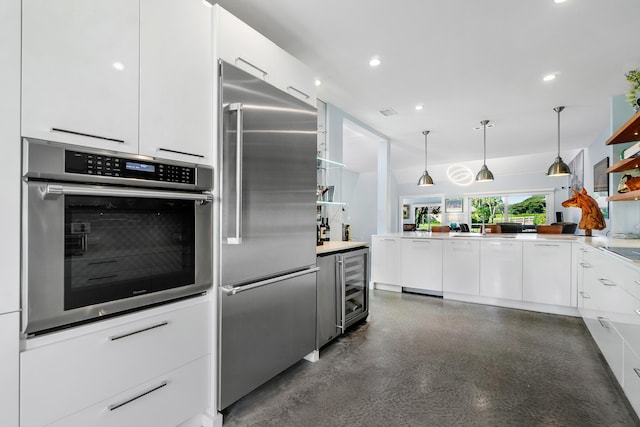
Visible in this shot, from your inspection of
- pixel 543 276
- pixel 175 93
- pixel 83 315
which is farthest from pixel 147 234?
pixel 543 276

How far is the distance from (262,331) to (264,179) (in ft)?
3.10

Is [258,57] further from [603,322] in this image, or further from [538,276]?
[538,276]

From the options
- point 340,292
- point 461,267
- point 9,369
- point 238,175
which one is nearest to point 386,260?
point 461,267

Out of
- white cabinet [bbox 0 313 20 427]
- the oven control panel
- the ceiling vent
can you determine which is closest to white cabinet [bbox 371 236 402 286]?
the ceiling vent

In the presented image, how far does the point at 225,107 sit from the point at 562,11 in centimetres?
244

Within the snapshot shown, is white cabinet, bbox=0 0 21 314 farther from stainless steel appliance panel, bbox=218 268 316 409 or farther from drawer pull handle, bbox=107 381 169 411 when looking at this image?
→ stainless steel appliance panel, bbox=218 268 316 409

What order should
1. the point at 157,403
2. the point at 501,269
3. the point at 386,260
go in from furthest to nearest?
the point at 386,260
the point at 501,269
the point at 157,403

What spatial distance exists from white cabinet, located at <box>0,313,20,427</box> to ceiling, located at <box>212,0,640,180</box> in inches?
85.8

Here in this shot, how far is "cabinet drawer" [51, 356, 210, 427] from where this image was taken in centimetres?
118

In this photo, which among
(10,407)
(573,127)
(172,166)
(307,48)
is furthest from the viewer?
(573,127)

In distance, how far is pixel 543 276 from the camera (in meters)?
3.60

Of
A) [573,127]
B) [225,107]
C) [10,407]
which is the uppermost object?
[573,127]

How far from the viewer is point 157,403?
137 centimetres

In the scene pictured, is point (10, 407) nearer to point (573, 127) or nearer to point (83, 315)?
point (83, 315)
